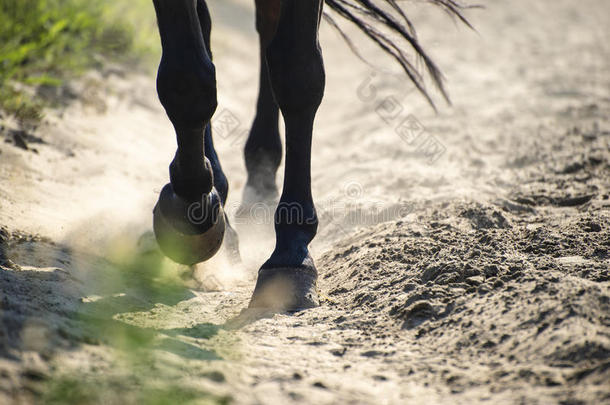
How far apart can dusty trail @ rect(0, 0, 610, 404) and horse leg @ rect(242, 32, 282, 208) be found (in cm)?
16

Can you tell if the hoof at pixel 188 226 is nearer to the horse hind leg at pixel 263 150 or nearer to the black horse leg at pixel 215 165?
the black horse leg at pixel 215 165

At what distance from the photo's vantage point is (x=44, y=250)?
217cm

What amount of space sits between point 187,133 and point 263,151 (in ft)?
4.44

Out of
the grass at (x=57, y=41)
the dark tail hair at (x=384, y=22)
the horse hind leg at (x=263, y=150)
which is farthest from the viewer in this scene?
the grass at (x=57, y=41)

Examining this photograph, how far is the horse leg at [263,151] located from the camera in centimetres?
324

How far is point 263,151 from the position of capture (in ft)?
10.7

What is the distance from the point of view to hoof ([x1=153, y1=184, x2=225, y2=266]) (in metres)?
2.06

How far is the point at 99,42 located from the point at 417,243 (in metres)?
3.55

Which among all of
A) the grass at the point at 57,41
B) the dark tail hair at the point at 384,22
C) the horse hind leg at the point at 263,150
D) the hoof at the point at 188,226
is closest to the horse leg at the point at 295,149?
the hoof at the point at 188,226

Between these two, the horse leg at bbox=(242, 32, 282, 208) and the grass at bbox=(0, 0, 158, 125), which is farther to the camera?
the grass at bbox=(0, 0, 158, 125)

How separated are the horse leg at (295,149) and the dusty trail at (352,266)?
0.11 metres

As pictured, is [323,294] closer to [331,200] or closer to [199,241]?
[199,241]

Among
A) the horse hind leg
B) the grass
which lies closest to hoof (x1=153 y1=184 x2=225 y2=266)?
the horse hind leg

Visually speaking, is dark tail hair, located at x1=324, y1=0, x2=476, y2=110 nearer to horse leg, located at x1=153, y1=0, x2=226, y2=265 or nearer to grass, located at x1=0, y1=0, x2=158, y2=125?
horse leg, located at x1=153, y1=0, x2=226, y2=265
